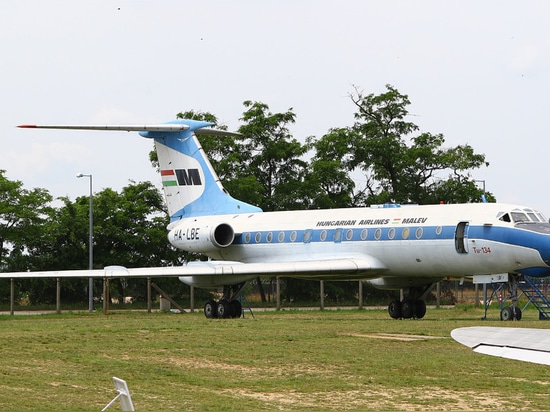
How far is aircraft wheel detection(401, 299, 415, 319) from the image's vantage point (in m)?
32.4

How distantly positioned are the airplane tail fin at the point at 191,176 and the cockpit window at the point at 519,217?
10.8 m

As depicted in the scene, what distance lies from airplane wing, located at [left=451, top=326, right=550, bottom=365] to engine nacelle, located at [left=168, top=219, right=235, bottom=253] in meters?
22.6

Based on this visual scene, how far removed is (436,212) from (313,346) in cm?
1116

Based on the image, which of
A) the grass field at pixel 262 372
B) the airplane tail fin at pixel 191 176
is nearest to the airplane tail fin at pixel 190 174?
the airplane tail fin at pixel 191 176

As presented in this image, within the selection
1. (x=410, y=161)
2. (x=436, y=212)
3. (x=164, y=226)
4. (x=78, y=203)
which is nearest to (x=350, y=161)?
(x=410, y=161)

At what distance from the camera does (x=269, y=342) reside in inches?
824

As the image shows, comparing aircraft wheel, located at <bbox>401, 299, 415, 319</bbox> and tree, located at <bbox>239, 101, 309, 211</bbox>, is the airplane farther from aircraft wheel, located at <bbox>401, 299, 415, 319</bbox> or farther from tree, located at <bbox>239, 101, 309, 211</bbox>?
tree, located at <bbox>239, 101, 309, 211</bbox>

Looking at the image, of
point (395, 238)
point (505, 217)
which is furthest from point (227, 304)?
point (505, 217)

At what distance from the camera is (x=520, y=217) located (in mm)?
28672

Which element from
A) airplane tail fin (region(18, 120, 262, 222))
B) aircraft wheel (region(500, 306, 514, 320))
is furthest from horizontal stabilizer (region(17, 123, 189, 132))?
aircraft wheel (region(500, 306, 514, 320))

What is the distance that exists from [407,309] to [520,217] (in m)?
5.26

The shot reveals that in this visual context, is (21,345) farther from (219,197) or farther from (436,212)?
(219,197)

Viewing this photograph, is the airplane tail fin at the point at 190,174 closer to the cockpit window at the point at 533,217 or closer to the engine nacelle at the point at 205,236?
the engine nacelle at the point at 205,236

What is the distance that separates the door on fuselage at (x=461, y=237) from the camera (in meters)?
29.0
